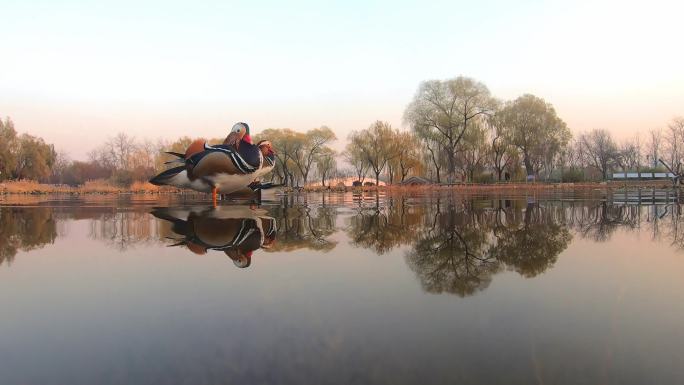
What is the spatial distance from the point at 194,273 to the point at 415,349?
3295mm

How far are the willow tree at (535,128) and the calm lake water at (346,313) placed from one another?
52471 millimetres

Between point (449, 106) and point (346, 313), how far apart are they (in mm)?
50961

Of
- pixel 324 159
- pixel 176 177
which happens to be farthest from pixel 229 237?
pixel 324 159

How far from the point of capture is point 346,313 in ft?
11.3

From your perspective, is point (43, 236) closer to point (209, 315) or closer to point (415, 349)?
point (209, 315)

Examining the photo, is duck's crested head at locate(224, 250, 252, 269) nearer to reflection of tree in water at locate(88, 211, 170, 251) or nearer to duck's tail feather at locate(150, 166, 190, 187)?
reflection of tree in water at locate(88, 211, 170, 251)

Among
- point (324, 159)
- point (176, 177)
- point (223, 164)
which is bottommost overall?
point (176, 177)

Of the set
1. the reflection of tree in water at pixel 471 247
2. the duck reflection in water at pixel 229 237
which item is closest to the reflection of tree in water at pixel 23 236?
the duck reflection in water at pixel 229 237

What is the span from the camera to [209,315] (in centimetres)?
345

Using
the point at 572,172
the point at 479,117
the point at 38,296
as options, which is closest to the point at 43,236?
the point at 38,296

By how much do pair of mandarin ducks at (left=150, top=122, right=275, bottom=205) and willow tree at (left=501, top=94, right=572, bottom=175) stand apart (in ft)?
156

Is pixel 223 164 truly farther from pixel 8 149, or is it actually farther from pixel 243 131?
pixel 8 149

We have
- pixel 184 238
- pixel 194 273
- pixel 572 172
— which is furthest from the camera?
pixel 572 172

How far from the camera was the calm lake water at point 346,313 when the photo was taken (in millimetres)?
2461
